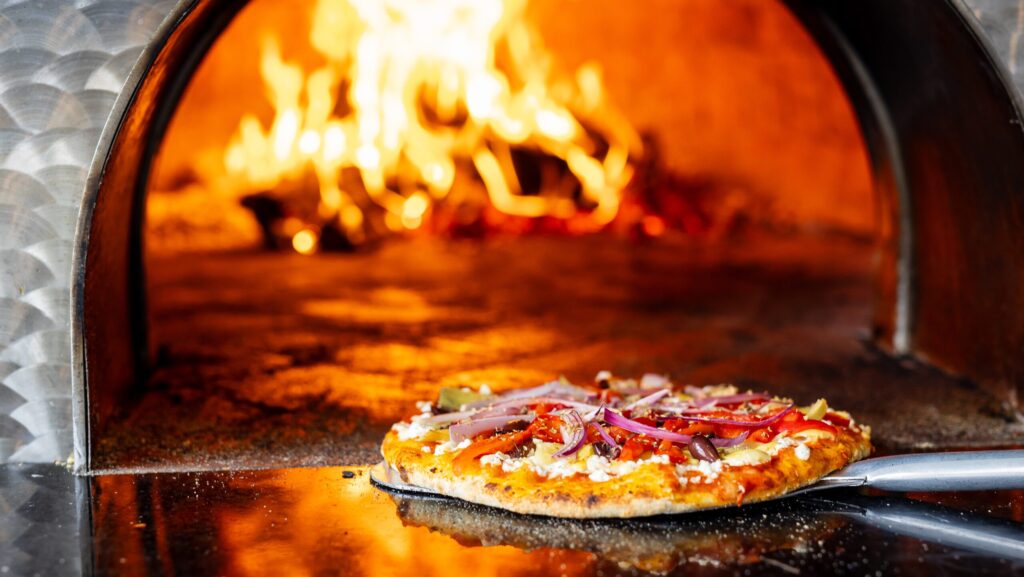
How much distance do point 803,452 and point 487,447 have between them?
0.62 meters

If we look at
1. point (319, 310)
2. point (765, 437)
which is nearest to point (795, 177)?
point (319, 310)

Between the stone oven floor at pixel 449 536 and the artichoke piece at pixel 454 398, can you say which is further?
the artichoke piece at pixel 454 398

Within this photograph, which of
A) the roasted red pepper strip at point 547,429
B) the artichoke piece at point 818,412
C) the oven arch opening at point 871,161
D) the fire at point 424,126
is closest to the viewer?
the roasted red pepper strip at point 547,429

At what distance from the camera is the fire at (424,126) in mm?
6125

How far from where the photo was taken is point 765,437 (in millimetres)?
2330

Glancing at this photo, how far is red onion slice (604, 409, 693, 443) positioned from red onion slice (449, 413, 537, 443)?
17 cm

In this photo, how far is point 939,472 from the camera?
2.22 metres

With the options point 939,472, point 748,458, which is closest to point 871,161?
point 939,472

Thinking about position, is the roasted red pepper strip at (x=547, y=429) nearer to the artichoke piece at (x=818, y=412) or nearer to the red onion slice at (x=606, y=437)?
the red onion slice at (x=606, y=437)

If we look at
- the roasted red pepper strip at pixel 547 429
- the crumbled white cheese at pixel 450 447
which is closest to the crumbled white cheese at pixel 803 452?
the roasted red pepper strip at pixel 547 429

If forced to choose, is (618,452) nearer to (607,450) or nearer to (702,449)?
(607,450)

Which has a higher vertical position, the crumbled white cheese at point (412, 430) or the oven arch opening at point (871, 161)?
the oven arch opening at point (871, 161)

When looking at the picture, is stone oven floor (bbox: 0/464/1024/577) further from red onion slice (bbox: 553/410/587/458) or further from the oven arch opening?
the oven arch opening

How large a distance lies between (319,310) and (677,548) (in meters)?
2.80
